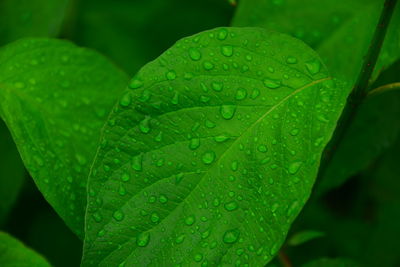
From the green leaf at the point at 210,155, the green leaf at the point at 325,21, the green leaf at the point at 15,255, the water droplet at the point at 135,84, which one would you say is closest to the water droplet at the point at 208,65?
the green leaf at the point at 210,155

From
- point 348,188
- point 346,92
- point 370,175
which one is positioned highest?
point 346,92

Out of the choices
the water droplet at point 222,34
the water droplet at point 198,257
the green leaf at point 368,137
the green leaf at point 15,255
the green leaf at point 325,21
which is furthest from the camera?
the green leaf at point 368,137

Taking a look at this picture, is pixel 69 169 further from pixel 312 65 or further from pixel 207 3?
pixel 207 3

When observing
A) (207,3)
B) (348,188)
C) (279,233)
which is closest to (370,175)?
(348,188)

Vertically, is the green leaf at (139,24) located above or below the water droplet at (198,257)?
below

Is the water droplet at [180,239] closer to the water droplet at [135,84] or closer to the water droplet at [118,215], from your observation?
the water droplet at [118,215]

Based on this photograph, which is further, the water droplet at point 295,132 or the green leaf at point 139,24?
the green leaf at point 139,24

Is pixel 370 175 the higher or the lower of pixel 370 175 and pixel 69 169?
the lower
